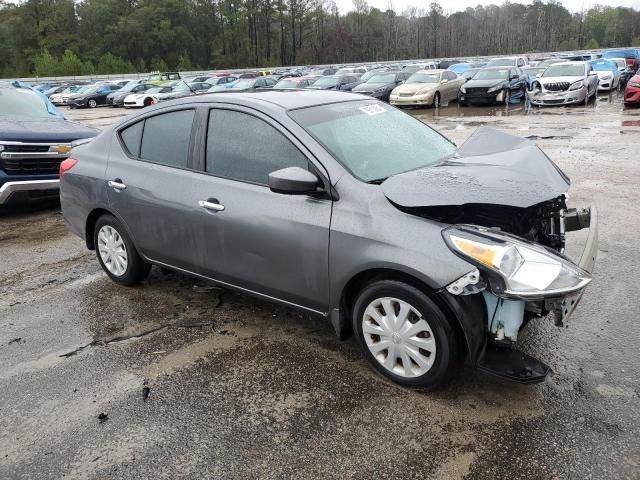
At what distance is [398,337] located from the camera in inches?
124

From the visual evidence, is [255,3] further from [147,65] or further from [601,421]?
[601,421]

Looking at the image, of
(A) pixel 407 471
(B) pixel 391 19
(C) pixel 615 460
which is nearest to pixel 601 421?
(C) pixel 615 460

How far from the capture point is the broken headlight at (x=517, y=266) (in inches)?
108

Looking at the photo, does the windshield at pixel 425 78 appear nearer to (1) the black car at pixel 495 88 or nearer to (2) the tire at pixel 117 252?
(1) the black car at pixel 495 88

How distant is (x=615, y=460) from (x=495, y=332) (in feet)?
2.58

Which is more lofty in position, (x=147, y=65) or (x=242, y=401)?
(x=147, y=65)

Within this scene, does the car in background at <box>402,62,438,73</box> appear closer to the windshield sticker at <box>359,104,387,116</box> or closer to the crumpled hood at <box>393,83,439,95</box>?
the crumpled hood at <box>393,83,439,95</box>

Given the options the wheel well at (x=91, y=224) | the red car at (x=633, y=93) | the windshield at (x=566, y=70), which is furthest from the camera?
the windshield at (x=566, y=70)

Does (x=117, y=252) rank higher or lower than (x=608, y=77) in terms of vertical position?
lower

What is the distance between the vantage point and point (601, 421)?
9.34ft

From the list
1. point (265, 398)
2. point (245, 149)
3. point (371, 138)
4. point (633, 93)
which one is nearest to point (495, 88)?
point (633, 93)

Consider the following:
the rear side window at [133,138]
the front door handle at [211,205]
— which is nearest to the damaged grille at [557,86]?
the rear side window at [133,138]

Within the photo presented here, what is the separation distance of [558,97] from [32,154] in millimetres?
17525

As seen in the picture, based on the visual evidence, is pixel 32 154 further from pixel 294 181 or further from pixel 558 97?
Answer: pixel 558 97
